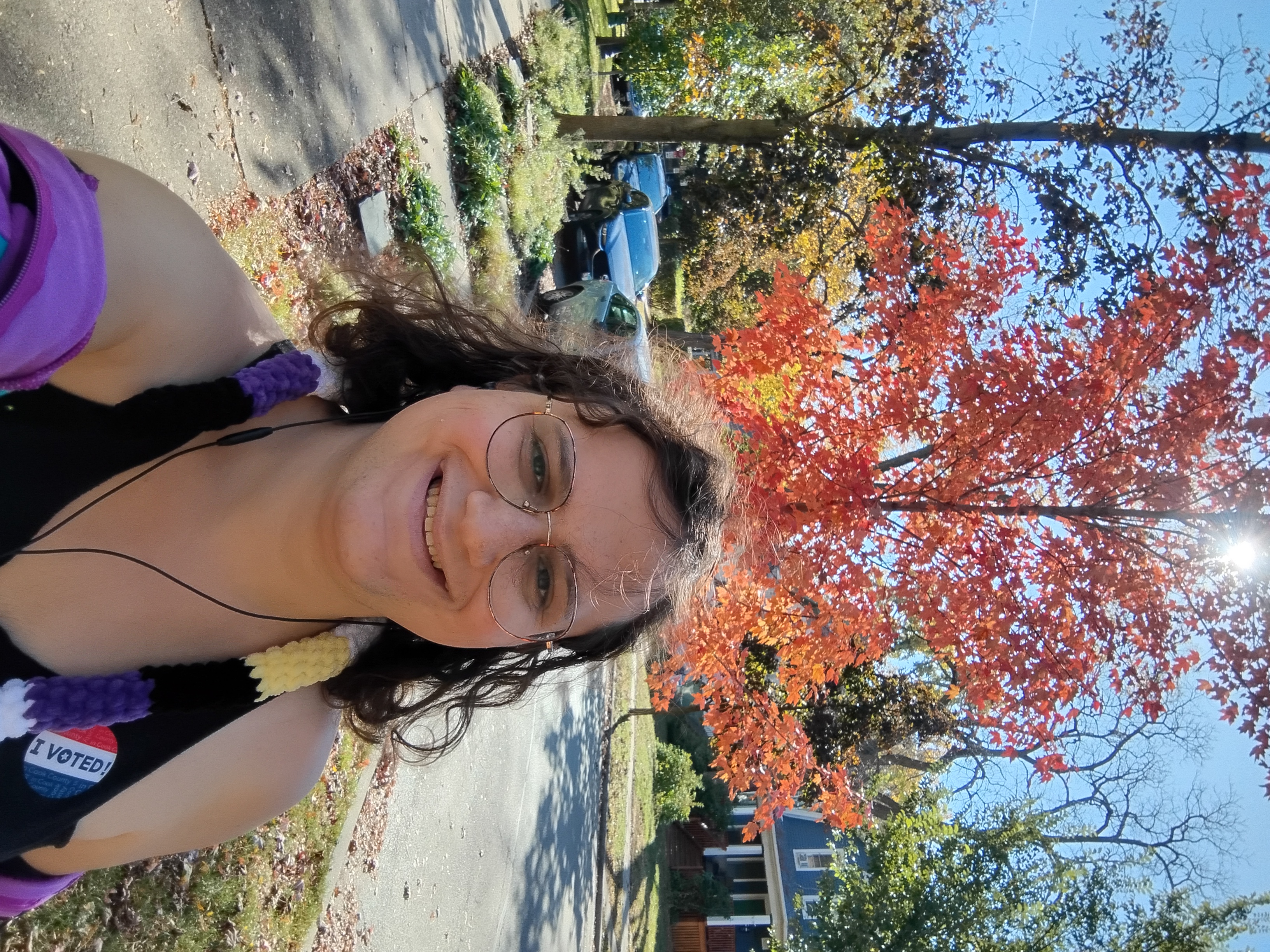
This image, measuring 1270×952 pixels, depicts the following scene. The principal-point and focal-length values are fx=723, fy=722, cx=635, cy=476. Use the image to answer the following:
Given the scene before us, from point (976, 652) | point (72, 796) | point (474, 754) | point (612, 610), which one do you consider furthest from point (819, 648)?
point (72, 796)

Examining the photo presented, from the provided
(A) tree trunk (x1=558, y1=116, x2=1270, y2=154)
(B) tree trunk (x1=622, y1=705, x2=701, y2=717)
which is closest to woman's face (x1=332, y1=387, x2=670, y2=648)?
(A) tree trunk (x1=558, y1=116, x2=1270, y2=154)

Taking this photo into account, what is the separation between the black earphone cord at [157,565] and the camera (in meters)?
1.78

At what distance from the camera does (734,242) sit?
437 inches

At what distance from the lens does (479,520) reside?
1.81m

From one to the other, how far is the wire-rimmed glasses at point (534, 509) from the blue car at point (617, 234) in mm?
7928

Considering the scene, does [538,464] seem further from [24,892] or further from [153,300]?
[24,892]

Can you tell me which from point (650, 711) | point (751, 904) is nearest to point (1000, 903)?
point (650, 711)

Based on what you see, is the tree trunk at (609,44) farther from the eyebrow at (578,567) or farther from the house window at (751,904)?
the house window at (751,904)

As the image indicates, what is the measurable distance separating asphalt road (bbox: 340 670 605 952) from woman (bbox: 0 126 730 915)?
102 centimetres

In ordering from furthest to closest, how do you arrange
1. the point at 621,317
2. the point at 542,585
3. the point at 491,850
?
the point at 621,317, the point at 491,850, the point at 542,585

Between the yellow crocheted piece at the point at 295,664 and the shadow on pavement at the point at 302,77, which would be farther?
the shadow on pavement at the point at 302,77

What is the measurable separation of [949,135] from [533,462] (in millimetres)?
6393

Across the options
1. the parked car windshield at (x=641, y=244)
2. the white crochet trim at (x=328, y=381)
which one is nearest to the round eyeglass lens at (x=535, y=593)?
the white crochet trim at (x=328, y=381)

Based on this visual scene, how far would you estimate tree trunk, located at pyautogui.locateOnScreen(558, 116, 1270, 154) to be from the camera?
6031 millimetres
